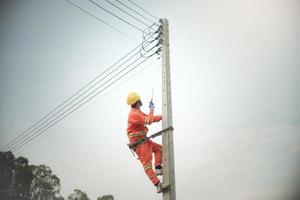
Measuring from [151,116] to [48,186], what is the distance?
3261 centimetres

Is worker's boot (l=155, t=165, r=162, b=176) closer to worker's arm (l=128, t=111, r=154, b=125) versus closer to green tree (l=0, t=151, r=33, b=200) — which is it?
worker's arm (l=128, t=111, r=154, b=125)

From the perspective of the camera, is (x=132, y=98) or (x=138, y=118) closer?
(x=138, y=118)

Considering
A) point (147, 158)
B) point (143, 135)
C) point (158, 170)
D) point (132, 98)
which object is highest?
point (132, 98)

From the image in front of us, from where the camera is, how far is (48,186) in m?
35.4

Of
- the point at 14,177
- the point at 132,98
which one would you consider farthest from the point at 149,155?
the point at 14,177

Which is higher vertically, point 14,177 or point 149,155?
point 14,177

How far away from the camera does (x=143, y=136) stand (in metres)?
6.02

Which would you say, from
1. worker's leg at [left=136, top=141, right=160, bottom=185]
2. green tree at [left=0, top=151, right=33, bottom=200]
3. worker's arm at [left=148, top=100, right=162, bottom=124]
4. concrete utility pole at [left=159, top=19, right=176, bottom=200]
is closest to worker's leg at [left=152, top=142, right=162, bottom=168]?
worker's leg at [left=136, top=141, right=160, bottom=185]

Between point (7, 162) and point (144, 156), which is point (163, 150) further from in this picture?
point (7, 162)

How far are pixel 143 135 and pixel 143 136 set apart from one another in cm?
2

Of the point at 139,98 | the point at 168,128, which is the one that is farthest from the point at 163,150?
the point at 139,98

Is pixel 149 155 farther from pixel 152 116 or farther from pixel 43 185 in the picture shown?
pixel 43 185

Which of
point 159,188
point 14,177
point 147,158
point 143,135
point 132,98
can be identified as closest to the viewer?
point 159,188

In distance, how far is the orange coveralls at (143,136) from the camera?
18.6 ft
